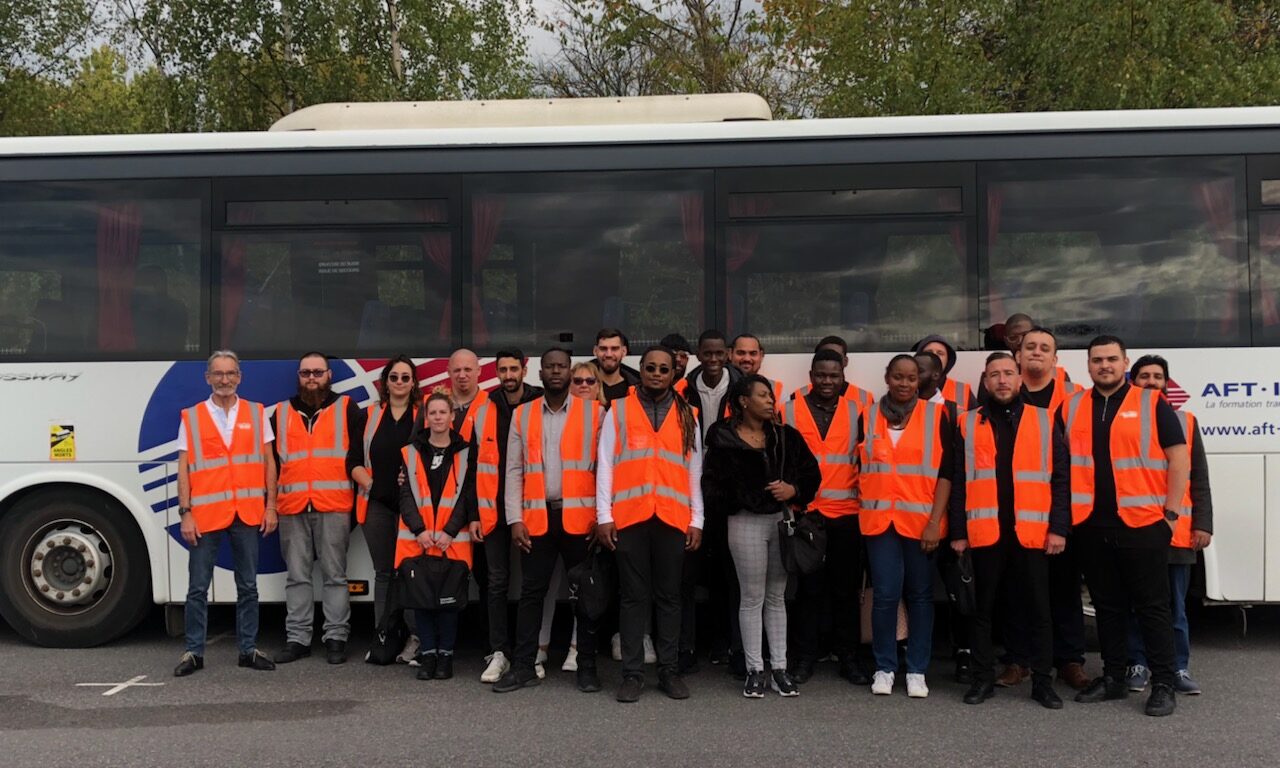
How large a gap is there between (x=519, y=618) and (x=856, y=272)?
3.00 metres

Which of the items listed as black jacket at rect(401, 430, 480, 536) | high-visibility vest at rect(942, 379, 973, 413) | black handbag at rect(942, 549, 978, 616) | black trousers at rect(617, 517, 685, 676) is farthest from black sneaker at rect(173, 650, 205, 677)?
high-visibility vest at rect(942, 379, 973, 413)

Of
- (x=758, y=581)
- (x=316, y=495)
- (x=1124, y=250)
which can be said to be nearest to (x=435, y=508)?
(x=316, y=495)

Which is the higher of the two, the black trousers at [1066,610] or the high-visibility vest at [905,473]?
the high-visibility vest at [905,473]

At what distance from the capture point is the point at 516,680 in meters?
6.35

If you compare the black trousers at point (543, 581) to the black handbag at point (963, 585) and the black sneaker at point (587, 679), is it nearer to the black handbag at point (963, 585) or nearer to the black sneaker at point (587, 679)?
the black sneaker at point (587, 679)

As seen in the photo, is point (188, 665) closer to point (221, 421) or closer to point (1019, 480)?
point (221, 421)

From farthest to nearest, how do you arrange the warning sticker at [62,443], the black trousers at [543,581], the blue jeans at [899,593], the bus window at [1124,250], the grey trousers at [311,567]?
1. the warning sticker at [62,443]
2. the grey trousers at [311,567]
3. the bus window at [1124,250]
4. the black trousers at [543,581]
5. the blue jeans at [899,593]

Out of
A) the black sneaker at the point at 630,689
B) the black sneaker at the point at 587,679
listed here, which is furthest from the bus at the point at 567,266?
the black sneaker at the point at 630,689

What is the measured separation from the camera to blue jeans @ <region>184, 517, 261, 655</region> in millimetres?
6719

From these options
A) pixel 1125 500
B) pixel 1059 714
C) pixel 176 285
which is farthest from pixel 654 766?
pixel 176 285

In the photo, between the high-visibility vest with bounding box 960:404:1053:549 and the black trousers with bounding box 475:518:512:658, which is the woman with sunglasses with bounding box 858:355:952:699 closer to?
the high-visibility vest with bounding box 960:404:1053:549

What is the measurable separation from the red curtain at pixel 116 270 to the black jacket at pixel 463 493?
2.23 m

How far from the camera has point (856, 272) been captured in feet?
23.2

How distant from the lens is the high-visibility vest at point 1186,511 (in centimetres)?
584
